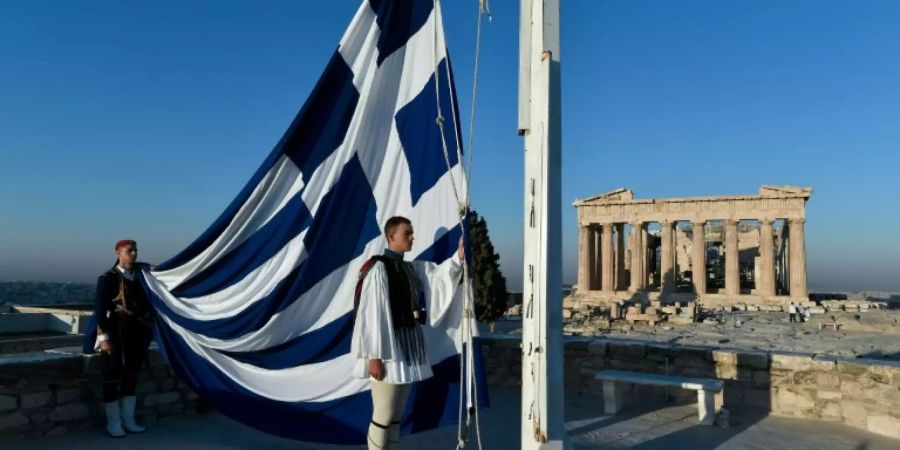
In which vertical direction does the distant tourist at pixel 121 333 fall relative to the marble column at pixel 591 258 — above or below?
below

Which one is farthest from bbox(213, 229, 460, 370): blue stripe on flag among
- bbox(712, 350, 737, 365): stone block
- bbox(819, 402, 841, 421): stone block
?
bbox(819, 402, 841, 421): stone block

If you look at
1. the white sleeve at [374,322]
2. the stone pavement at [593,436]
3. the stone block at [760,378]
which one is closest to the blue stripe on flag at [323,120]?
the white sleeve at [374,322]

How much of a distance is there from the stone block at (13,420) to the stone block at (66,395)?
0.26 metres

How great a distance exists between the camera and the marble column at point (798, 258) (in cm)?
3875

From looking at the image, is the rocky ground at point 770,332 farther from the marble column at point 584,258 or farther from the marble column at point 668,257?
the marble column at point 584,258

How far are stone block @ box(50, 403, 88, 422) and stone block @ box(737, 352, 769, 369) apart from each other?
21.2 feet

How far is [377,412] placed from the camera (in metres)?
3.76

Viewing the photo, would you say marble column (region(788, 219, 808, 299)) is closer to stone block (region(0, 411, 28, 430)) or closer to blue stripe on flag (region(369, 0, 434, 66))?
blue stripe on flag (region(369, 0, 434, 66))

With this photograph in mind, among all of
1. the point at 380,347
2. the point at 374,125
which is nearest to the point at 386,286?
the point at 380,347

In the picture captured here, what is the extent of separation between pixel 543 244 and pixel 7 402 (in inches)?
178

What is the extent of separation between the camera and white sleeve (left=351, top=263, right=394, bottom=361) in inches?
140

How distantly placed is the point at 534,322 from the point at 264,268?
2474 mm

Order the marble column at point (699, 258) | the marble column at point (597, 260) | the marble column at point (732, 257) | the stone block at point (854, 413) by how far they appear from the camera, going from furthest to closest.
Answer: the marble column at point (597, 260), the marble column at point (699, 258), the marble column at point (732, 257), the stone block at point (854, 413)

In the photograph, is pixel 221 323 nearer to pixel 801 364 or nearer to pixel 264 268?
pixel 264 268
